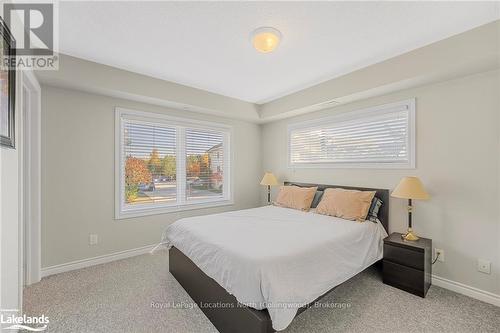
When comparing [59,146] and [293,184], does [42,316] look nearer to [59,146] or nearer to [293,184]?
[59,146]

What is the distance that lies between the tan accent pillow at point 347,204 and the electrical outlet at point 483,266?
3.57 ft

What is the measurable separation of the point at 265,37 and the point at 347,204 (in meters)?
2.15

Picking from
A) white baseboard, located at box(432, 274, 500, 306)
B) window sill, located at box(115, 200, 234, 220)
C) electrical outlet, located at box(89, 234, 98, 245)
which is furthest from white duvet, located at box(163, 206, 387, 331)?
electrical outlet, located at box(89, 234, 98, 245)

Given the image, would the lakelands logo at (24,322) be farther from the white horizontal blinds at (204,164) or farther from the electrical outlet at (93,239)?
the white horizontal blinds at (204,164)

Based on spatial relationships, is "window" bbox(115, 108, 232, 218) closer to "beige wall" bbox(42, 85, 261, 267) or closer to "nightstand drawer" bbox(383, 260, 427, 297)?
"beige wall" bbox(42, 85, 261, 267)

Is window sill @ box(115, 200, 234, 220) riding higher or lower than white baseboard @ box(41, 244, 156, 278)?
higher

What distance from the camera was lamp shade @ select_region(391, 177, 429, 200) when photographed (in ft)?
7.84

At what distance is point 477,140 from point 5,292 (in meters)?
4.17

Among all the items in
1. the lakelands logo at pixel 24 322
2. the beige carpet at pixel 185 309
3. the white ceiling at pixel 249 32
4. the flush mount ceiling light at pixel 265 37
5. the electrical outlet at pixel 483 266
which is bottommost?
the beige carpet at pixel 185 309

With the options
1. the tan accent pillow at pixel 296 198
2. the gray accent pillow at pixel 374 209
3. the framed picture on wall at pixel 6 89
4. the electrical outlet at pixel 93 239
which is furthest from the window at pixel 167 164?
the gray accent pillow at pixel 374 209

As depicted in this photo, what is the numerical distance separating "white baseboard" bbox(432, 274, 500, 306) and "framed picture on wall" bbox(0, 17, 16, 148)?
13.4ft

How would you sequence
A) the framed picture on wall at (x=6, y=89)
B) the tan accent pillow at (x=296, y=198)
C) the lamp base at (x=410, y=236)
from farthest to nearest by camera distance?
the tan accent pillow at (x=296, y=198), the lamp base at (x=410, y=236), the framed picture on wall at (x=6, y=89)

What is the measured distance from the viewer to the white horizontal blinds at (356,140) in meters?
2.88

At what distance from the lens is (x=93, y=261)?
2996mm
